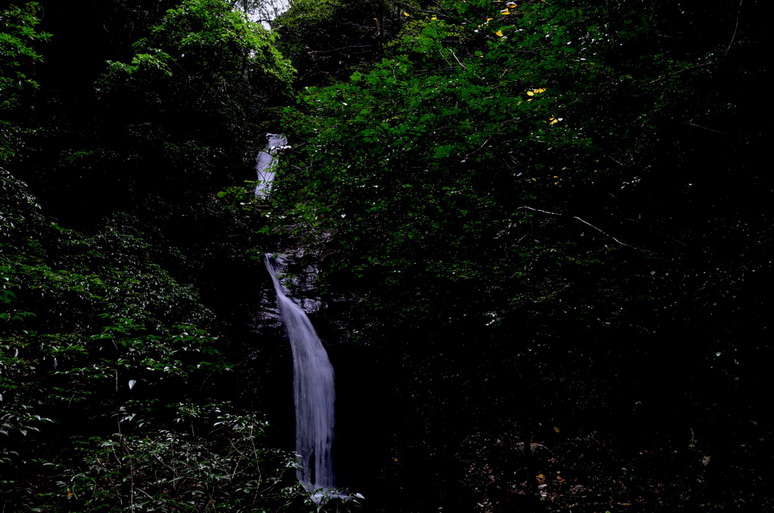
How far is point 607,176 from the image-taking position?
475 centimetres

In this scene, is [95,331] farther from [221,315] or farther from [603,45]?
[603,45]

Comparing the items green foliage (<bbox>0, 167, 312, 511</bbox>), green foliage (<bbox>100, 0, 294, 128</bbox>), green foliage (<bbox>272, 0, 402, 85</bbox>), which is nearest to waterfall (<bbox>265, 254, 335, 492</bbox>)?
green foliage (<bbox>0, 167, 312, 511</bbox>)

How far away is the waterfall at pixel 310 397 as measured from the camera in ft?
31.6

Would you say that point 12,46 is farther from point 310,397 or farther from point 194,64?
point 310,397

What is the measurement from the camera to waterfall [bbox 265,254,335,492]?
379 inches

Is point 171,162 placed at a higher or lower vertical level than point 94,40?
lower

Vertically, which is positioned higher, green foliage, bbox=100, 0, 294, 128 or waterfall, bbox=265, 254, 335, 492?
green foliage, bbox=100, 0, 294, 128

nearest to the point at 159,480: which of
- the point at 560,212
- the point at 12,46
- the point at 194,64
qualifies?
the point at 560,212

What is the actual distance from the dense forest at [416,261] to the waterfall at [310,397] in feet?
1.20

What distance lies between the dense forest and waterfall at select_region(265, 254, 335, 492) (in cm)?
37

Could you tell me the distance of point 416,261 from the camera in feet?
22.2

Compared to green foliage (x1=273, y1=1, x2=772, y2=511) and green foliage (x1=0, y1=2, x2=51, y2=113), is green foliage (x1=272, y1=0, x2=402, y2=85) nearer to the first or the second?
green foliage (x1=0, y1=2, x2=51, y2=113)

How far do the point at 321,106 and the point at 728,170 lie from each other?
422 cm

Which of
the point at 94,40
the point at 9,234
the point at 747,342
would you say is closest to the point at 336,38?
the point at 94,40
